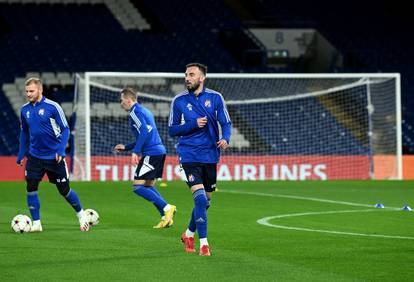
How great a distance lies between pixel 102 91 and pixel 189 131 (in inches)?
868

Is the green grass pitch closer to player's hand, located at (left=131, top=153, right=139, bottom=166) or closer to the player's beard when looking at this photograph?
player's hand, located at (left=131, top=153, right=139, bottom=166)

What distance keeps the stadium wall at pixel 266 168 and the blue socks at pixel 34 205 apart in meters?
15.4

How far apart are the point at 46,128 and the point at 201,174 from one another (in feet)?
11.3

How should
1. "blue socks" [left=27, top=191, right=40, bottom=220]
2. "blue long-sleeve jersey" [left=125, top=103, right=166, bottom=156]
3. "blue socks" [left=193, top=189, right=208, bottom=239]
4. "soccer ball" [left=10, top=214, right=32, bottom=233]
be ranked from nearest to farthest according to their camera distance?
"blue socks" [left=193, top=189, right=208, bottom=239], "soccer ball" [left=10, top=214, right=32, bottom=233], "blue socks" [left=27, top=191, right=40, bottom=220], "blue long-sleeve jersey" [left=125, top=103, right=166, bottom=156]

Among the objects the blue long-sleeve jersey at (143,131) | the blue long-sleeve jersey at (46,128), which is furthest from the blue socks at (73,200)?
the blue long-sleeve jersey at (143,131)

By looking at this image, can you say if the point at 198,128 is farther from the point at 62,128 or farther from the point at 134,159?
the point at 62,128

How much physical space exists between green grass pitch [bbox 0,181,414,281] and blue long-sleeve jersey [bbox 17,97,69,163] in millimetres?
1049

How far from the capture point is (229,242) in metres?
11.6

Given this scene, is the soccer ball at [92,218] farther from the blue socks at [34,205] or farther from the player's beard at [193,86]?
the player's beard at [193,86]

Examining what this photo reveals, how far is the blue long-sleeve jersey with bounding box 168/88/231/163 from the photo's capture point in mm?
10664

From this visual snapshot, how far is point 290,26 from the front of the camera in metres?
39.8

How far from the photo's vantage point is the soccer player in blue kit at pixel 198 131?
34.6 ft

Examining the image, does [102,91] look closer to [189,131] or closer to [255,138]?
[255,138]

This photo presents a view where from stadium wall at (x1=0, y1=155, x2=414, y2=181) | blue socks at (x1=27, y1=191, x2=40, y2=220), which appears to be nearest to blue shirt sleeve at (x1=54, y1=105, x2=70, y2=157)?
blue socks at (x1=27, y1=191, x2=40, y2=220)
